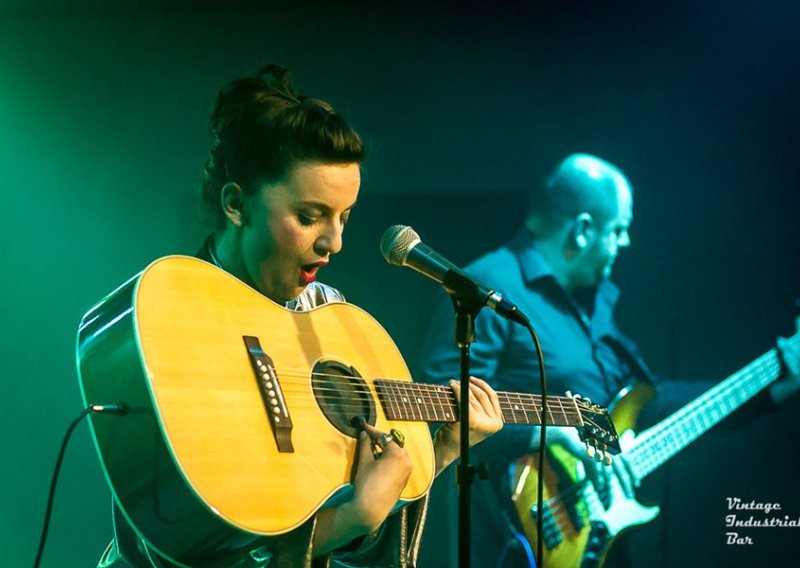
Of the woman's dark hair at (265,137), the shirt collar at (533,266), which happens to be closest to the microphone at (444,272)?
the woman's dark hair at (265,137)

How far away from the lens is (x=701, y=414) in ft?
11.5

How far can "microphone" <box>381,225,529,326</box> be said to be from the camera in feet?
5.79

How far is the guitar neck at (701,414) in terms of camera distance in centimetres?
344

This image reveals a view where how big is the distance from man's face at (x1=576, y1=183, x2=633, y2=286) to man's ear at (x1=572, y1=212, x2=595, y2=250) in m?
0.01

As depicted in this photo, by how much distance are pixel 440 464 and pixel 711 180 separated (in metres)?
2.11

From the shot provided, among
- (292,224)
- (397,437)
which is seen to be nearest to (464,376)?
(397,437)

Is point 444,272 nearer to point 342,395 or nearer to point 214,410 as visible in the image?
point 342,395

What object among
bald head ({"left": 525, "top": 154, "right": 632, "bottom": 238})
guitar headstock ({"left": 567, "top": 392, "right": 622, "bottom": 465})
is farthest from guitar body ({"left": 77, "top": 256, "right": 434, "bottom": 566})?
bald head ({"left": 525, "top": 154, "right": 632, "bottom": 238})

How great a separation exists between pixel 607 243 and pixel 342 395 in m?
1.99

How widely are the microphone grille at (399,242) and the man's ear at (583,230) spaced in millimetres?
1767

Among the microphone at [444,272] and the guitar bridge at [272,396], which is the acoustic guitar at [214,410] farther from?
the microphone at [444,272]

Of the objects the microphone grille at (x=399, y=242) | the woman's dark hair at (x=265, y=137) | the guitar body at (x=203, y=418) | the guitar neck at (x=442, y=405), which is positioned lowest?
the guitar body at (x=203, y=418)

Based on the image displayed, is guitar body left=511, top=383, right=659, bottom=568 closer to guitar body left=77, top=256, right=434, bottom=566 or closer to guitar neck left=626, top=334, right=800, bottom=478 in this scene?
guitar neck left=626, top=334, right=800, bottom=478

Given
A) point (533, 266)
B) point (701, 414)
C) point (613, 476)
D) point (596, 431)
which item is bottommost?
point (596, 431)
